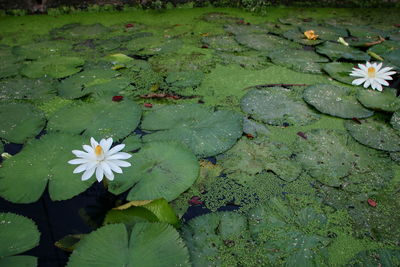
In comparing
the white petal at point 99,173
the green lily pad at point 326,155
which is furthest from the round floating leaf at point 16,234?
the green lily pad at point 326,155

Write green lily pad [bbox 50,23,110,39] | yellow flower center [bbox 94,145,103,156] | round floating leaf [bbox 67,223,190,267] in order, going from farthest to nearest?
1. green lily pad [bbox 50,23,110,39]
2. yellow flower center [bbox 94,145,103,156]
3. round floating leaf [bbox 67,223,190,267]

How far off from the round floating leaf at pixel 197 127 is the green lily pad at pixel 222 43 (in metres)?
1.14

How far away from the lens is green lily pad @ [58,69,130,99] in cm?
221

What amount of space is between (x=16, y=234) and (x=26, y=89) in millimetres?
1379

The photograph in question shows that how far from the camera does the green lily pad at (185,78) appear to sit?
92.4 inches

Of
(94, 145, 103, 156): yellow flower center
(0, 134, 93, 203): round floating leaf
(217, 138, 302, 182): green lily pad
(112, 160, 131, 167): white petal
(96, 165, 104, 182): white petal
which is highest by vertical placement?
(94, 145, 103, 156): yellow flower center

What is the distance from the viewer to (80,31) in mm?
3371

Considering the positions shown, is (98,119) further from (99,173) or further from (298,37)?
(298,37)

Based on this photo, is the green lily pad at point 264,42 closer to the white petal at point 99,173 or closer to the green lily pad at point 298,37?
the green lily pad at point 298,37

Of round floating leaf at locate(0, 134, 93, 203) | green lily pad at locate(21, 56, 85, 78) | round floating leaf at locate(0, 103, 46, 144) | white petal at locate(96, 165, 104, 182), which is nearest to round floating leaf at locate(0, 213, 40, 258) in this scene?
round floating leaf at locate(0, 134, 93, 203)

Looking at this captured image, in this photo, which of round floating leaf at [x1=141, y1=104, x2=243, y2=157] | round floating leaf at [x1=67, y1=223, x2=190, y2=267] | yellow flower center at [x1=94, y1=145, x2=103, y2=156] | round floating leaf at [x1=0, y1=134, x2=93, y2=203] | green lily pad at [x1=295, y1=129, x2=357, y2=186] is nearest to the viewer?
round floating leaf at [x1=67, y1=223, x2=190, y2=267]

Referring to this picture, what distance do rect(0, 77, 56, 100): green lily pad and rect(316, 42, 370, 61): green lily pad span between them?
2292mm

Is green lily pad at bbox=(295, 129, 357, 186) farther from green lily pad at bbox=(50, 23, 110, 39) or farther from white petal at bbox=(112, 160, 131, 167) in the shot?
green lily pad at bbox=(50, 23, 110, 39)

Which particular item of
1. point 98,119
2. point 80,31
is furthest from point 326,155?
point 80,31
